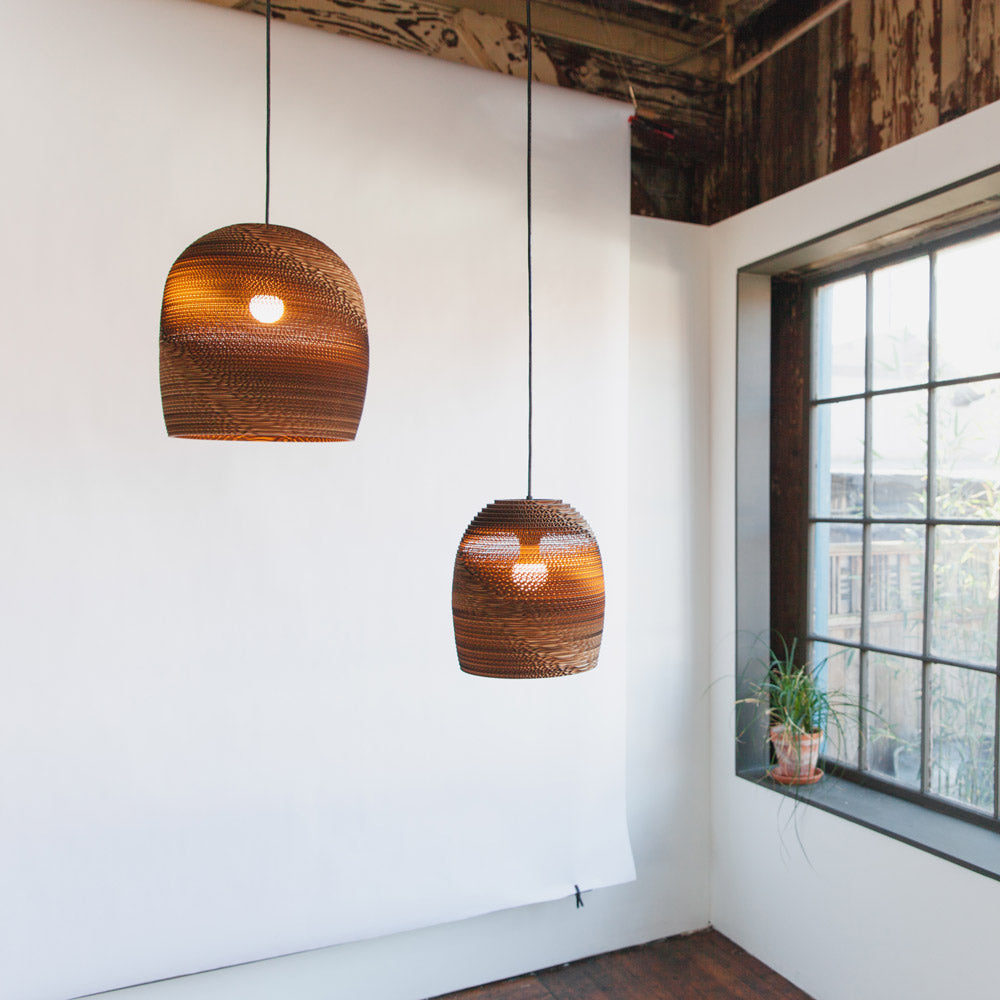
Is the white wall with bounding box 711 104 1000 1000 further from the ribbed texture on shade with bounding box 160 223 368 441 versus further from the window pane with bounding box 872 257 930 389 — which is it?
the ribbed texture on shade with bounding box 160 223 368 441

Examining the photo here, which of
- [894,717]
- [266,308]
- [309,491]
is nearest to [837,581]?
[894,717]

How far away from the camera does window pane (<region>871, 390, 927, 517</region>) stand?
2625 mm

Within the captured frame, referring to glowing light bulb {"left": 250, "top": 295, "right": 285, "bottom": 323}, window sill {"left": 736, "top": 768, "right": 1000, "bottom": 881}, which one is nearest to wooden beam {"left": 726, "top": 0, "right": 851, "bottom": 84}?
glowing light bulb {"left": 250, "top": 295, "right": 285, "bottom": 323}

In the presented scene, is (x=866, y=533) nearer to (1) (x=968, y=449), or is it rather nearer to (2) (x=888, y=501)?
(2) (x=888, y=501)

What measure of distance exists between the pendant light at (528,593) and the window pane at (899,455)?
163 centimetres

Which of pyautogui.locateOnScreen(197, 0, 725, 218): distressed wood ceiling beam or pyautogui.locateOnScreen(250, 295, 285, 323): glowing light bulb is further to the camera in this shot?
pyautogui.locateOnScreen(197, 0, 725, 218): distressed wood ceiling beam

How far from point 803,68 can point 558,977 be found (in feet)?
9.74

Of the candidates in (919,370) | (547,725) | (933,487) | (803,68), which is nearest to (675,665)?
(547,725)

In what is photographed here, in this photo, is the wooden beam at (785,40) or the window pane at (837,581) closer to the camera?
the wooden beam at (785,40)

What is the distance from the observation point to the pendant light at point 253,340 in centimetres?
118

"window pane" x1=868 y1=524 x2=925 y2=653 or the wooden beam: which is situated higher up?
the wooden beam

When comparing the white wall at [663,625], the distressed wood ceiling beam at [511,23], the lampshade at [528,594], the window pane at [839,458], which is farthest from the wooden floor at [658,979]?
the distressed wood ceiling beam at [511,23]

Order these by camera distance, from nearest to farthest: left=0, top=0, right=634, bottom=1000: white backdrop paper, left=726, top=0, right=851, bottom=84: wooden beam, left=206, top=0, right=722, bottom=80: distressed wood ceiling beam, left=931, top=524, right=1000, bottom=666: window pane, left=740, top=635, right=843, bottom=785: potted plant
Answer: left=0, top=0, right=634, bottom=1000: white backdrop paper < left=931, top=524, right=1000, bottom=666: window pane < left=206, top=0, right=722, bottom=80: distressed wood ceiling beam < left=726, top=0, right=851, bottom=84: wooden beam < left=740, top=635, right=843, bottom=785: potted plant

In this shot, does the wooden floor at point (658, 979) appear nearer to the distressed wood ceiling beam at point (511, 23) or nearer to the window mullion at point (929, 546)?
the window mullion at point (929, 546)
